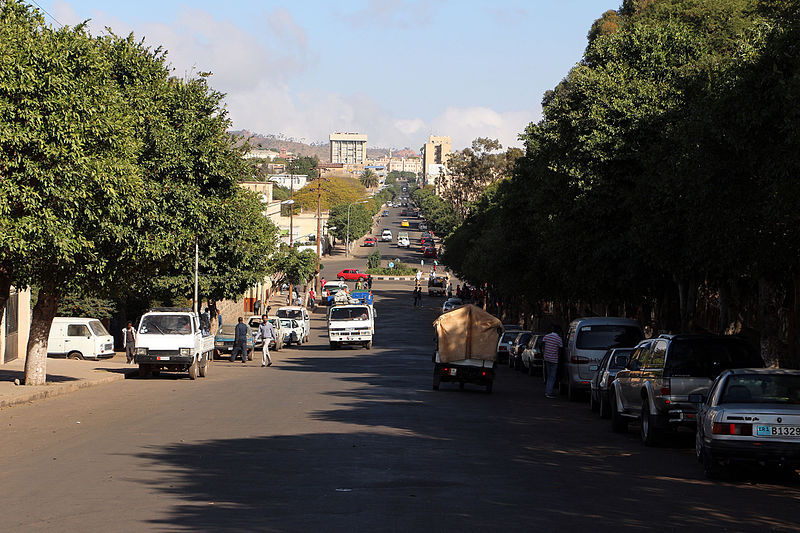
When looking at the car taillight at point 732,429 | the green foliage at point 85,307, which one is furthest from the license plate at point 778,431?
the green foliage at point 85,307

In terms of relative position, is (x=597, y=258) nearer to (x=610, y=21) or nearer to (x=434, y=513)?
(x=434, y=513)

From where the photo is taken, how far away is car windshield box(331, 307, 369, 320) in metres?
49.5

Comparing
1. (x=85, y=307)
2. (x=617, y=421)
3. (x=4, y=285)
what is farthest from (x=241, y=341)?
(x=617, y=421)

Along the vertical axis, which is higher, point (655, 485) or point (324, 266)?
point (324, 266)

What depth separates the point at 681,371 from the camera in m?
16.3

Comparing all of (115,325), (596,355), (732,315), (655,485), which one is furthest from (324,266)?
(655,485)

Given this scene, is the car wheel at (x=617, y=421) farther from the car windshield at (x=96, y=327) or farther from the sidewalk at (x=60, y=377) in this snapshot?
the car windshield at (x=96, y=327)

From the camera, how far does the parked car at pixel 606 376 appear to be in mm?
20548

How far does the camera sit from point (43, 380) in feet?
85.4

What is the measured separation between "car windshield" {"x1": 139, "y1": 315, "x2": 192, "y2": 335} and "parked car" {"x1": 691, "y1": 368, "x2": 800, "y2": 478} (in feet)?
68.4

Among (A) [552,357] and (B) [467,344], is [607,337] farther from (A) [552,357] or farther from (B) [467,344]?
(B) [467,344]

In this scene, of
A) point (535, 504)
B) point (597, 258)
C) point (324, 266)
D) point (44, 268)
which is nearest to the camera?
point (535, 504)

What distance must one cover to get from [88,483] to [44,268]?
14238 millimetres

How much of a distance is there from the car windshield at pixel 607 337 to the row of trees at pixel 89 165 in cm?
1137
